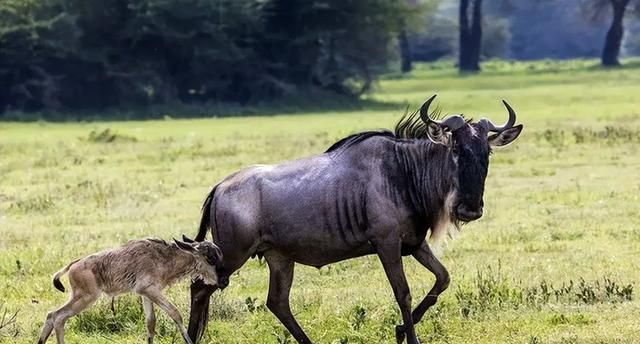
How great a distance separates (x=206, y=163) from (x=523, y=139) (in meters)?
7.67

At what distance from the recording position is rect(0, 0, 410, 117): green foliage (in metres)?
44.8

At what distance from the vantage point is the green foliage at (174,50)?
44.8m

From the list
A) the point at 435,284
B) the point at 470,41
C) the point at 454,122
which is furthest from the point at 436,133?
the point at 470,41

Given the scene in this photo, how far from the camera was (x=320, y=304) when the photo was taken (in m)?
10.5

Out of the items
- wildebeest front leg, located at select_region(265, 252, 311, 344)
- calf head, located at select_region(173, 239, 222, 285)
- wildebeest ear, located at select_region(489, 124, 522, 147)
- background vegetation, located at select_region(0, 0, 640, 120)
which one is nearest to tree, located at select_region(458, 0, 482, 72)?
background vegetation, located at select_region(0, 0, 640, 120)

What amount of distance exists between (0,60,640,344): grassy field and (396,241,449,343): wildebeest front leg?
303 mm

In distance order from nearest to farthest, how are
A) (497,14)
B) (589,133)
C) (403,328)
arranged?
(403,328), (589,133), (497,14)

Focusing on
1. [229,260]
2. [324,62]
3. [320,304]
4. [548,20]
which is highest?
[229,260]

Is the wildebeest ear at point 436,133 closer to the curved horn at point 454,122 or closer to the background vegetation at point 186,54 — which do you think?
the curved horn at point 454,122

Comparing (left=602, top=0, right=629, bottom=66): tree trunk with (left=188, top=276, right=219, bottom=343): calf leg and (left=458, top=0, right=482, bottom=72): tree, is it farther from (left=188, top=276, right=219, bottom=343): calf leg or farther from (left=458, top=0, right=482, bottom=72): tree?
(left=188, top=276, right=219, bottom=343): calf leg

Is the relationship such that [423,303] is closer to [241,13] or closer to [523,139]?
[523,139]

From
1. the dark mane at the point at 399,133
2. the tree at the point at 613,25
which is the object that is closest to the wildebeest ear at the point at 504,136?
the dark mane at the point at 399,133

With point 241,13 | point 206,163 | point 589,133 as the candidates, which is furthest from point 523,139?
point 241,13

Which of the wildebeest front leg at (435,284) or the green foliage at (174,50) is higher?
the wildebeest front leg at (435,284)
